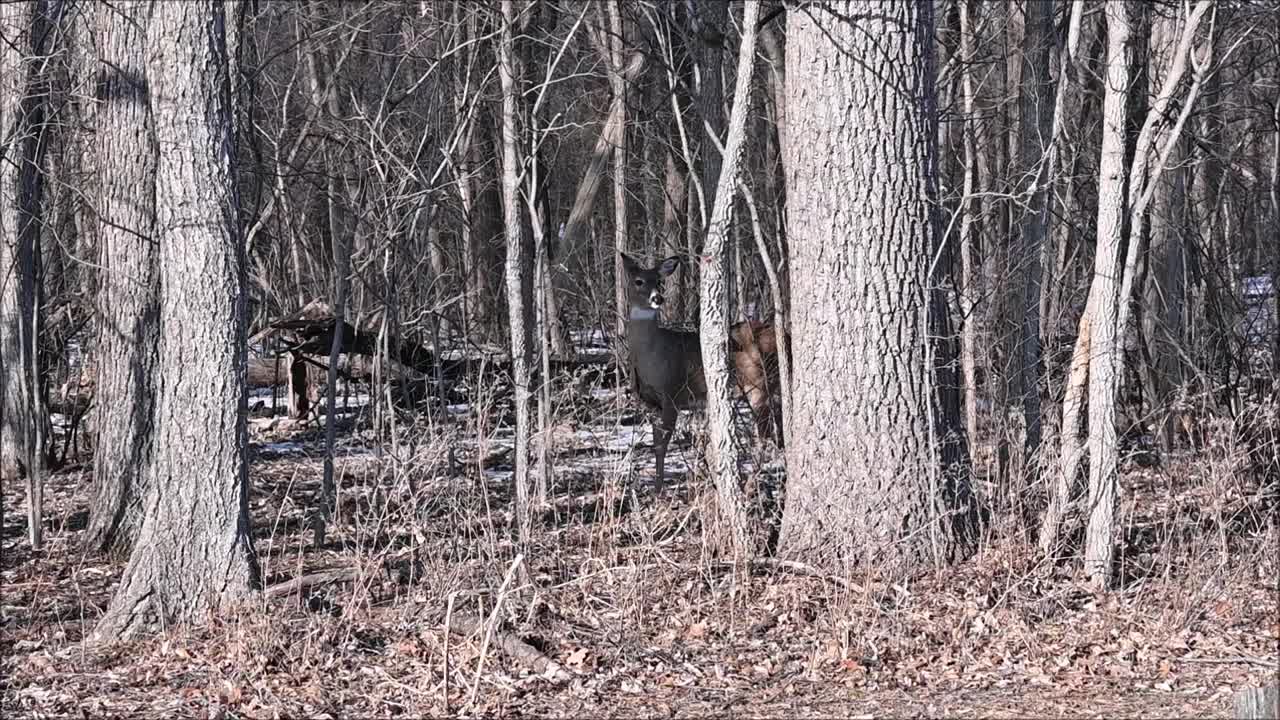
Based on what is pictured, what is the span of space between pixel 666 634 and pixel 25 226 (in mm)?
4764

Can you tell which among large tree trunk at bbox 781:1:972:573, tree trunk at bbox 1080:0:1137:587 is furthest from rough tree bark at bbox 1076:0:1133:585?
large tree trunk at bbox 781:1:972:573

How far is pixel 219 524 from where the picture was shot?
6785 millimetres

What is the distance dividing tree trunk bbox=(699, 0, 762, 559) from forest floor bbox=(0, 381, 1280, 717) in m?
0.18

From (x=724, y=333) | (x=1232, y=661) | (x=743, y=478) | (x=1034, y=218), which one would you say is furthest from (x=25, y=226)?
(x=1232, y=661)

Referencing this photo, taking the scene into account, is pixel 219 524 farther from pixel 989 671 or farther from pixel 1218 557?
pixel 1218 557

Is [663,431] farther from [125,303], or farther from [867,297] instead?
[125,303]

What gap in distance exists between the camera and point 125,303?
8.62m

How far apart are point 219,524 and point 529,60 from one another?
10.7 metres

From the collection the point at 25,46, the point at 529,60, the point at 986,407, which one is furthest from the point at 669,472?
the point at 529,60

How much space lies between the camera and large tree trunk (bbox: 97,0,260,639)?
6535mm

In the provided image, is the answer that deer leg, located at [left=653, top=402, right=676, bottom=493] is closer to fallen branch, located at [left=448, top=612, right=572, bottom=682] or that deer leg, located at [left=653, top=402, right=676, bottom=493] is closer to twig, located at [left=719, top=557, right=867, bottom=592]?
twig, located at [left=719, top=557, right=867, bottom=592]

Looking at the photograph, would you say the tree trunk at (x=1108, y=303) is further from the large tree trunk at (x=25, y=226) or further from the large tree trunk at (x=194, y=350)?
the large tree trunk at (x=25, y=226)

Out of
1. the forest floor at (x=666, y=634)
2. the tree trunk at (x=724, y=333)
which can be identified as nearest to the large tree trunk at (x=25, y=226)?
the forest floor at (x=666, y=634)

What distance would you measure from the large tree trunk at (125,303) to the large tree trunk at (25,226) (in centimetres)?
41
